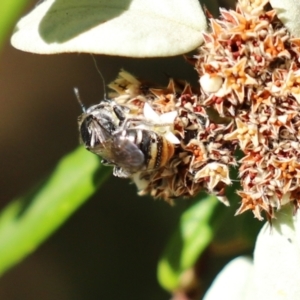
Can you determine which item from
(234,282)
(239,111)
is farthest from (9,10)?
(234,282)

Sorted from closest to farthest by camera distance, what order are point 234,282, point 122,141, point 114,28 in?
point 114,28 < point 122,141 < point 234,282

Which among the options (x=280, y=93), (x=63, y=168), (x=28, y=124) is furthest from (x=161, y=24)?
(x=28, y=124)

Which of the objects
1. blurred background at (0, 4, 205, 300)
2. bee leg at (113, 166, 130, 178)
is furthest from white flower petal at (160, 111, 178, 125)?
blurred background at (0, 4, 205, 300)

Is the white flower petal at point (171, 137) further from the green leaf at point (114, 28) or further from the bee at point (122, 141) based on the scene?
the green leaf at point (114, 28)

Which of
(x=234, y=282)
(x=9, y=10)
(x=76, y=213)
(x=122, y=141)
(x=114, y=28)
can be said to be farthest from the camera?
(x=76, y=213)

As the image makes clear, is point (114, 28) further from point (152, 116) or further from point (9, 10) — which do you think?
point (9, 10)

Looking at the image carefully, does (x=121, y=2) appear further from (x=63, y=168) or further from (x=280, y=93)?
(x=63, y=168)

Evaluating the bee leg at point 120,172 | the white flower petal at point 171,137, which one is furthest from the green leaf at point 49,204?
the white flower petal at point 171,137

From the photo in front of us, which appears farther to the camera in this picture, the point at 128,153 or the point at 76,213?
the point at 76,213
